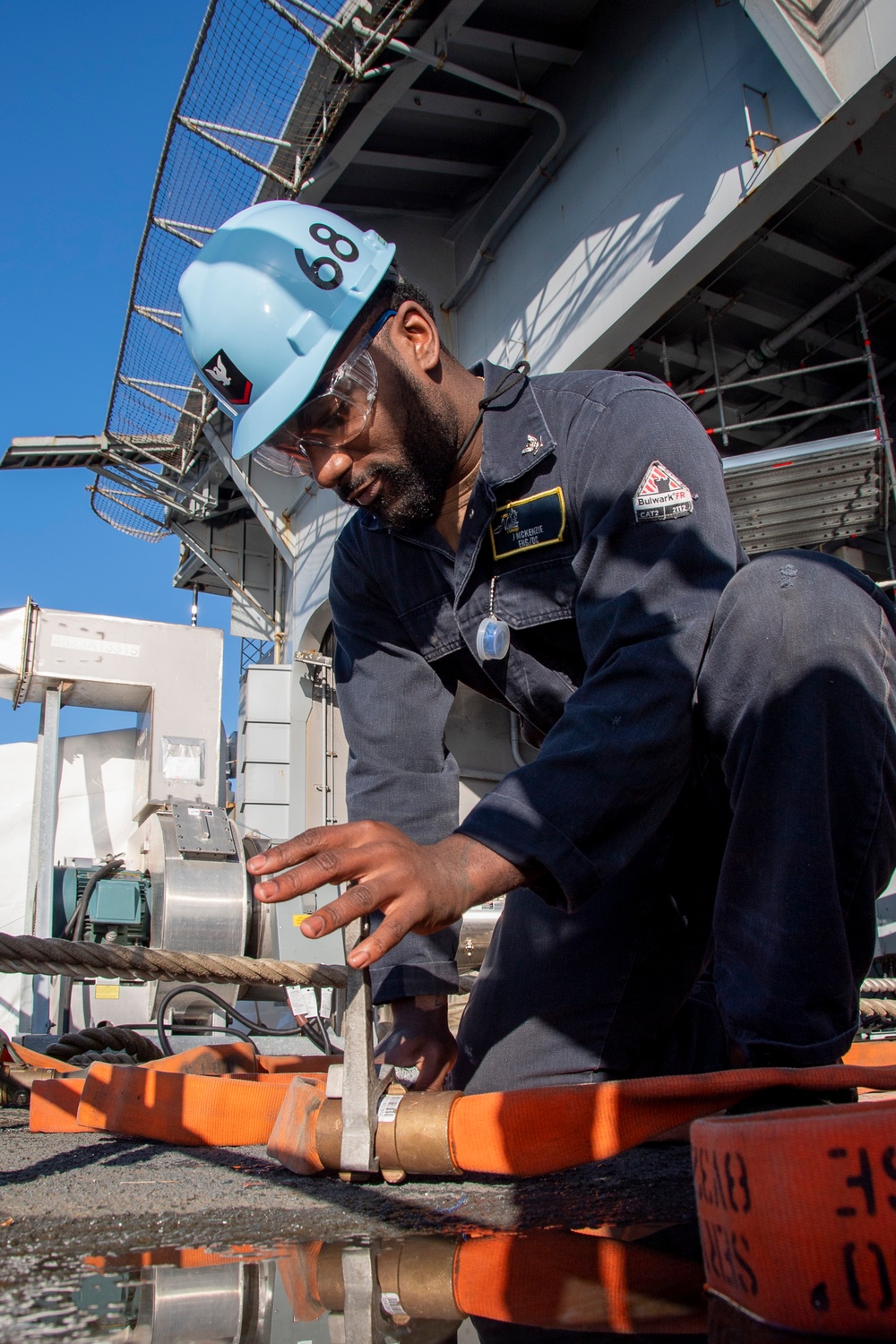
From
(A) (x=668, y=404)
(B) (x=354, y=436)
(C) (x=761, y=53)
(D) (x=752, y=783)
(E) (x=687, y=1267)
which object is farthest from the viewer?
(C) (x=761, y=53)

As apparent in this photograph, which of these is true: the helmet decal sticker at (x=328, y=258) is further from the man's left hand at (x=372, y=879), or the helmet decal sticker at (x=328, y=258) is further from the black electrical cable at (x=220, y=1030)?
the black electrical cable at (x=220, y=1030)

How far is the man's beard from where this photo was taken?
1709 mm

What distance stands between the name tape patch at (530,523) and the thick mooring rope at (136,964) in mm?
947

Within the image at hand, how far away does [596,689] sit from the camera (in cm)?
114

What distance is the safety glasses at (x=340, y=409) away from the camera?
1684 mm

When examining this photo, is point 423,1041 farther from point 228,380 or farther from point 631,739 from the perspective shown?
point 228,380

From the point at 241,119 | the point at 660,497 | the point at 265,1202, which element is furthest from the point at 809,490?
the point at 265,1202

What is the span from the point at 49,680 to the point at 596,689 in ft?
15.3

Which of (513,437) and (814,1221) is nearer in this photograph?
(814,1221)

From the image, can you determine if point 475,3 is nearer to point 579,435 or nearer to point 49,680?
point 49,680

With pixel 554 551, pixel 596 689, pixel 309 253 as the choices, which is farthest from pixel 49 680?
pixel 596 689

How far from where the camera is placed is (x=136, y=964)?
1.92 metres

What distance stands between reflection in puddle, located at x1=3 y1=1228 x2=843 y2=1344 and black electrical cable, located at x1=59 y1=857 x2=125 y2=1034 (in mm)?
3401

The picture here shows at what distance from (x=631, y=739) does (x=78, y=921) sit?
3.47 m
